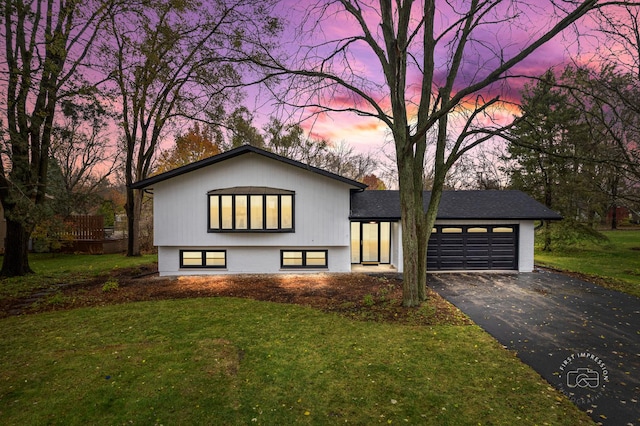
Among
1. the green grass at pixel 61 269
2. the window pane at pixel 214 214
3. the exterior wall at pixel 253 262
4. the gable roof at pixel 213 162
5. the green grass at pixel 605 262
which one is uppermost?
the gable roof at pixel 213 162

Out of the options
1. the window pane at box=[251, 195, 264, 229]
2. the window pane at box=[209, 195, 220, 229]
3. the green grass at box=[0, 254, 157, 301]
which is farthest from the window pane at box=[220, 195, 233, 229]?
the green grass at box=[0, 254, 157, 301]

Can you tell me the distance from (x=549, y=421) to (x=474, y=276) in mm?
9485

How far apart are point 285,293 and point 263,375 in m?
5.16

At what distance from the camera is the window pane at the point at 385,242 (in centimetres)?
1487

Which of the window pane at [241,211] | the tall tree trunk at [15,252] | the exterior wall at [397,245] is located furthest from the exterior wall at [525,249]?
the tall tree trunk at [15,252]

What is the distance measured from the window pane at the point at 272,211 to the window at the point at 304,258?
4.54 ft

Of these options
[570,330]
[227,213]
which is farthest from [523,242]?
[227,213]

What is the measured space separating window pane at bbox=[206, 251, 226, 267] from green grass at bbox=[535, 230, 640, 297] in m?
15.0

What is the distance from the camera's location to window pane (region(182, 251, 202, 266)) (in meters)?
13.3

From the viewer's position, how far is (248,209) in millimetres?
12812

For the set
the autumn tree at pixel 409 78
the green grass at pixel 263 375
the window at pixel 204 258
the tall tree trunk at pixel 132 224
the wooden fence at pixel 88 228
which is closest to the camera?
the green grass at pixel 263 375

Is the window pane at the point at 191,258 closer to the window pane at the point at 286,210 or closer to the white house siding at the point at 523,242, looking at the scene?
the window pane at the point at 286,210

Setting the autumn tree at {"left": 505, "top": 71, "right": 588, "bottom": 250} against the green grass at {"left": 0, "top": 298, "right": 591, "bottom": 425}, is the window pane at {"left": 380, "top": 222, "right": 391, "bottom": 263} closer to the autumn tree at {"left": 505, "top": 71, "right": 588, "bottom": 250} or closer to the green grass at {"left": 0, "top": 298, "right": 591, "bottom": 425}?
the green grass at {"left": 0, "top": 298, "right": 591, "bottom": 425}

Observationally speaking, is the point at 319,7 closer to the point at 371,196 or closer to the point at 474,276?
the point at 371,196
